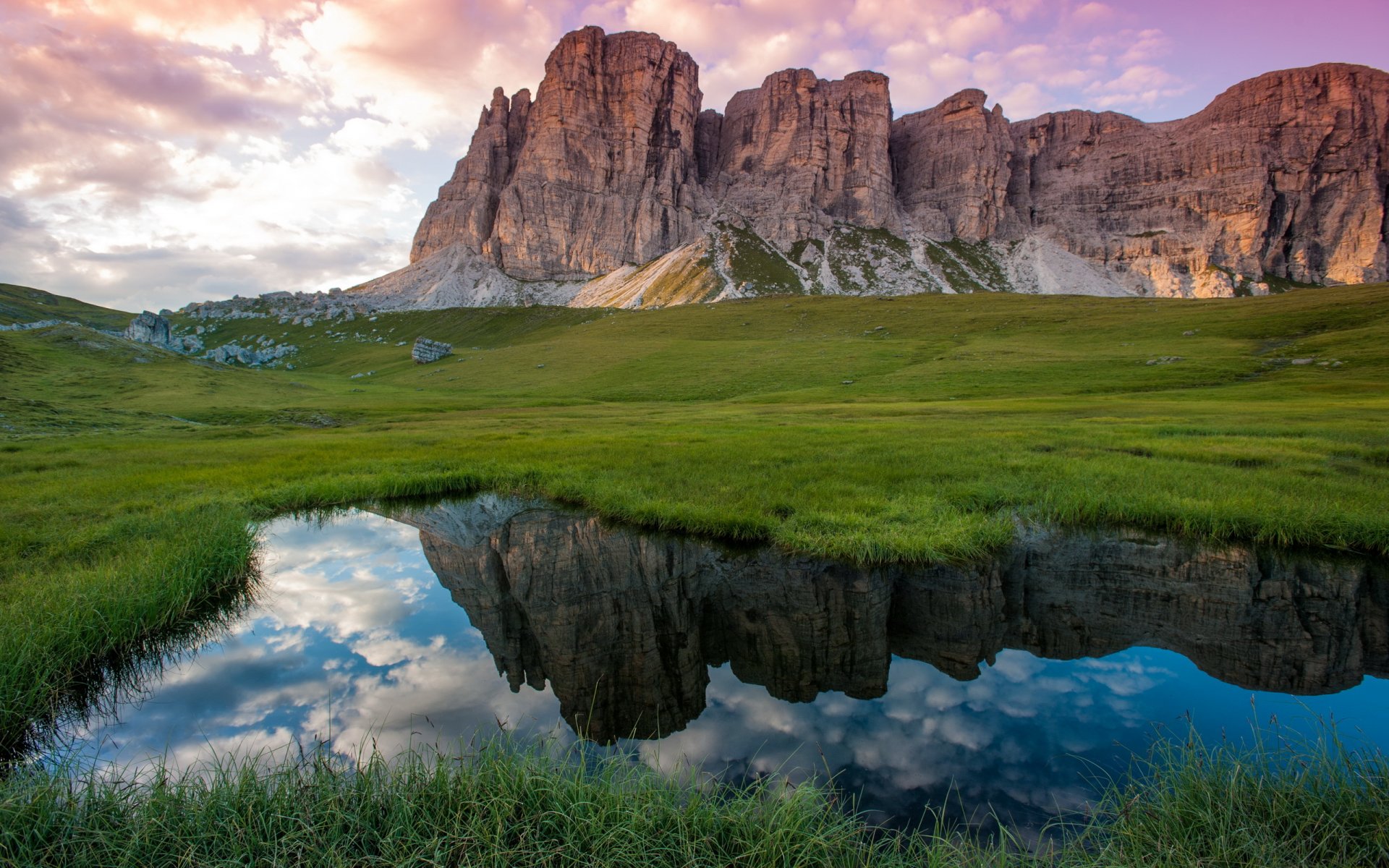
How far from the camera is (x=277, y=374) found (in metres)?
71.7

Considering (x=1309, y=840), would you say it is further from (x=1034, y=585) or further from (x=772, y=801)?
(x=1034, y=585)

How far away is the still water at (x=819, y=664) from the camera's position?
5688mm

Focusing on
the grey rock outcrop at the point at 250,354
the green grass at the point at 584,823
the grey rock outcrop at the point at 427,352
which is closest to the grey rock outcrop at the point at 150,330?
the grey rock outcrop at the point at 250,354

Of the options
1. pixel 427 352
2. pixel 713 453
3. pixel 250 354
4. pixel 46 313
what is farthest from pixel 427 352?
pixel 46 313

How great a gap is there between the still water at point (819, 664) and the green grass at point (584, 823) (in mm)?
1009

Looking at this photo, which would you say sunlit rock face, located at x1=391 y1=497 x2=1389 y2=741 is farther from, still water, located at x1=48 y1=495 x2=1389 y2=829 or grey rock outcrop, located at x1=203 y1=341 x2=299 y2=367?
grey rock outcrop, located at x1=203 y1=341 x2=299 y2=367

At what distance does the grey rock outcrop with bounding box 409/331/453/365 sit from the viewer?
8906 centimetres

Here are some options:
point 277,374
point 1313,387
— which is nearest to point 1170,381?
point 1313,387

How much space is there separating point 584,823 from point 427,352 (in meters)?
96.6

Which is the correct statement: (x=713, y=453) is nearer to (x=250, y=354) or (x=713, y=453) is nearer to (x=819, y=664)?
(x=819, y=664)

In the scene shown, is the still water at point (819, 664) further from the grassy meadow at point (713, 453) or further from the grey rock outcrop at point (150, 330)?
the grey rock outcrop at point (150, 330)

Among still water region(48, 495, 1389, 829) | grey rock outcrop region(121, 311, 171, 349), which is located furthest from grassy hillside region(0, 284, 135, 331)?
still water region(48, 495, 1389, 829)

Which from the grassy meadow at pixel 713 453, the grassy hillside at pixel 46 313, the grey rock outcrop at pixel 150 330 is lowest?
the grassy meadow at pixel 713 453

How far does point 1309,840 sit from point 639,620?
6698 mm
